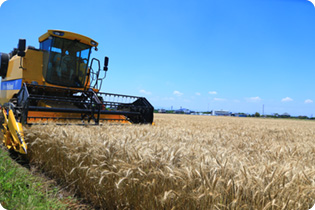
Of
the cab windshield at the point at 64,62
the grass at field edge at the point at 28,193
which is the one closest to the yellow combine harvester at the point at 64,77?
the cab windshield at the point at 64,62

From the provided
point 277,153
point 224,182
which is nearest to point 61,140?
point 224,182

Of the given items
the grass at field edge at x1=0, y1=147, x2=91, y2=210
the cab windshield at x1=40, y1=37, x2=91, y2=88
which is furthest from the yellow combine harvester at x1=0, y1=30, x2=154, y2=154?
the grass at field edge at x1=0, y1=147, x2=91, y2=210

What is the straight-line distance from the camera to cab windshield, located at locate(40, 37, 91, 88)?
6.35m

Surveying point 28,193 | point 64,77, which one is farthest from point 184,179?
point 64,77

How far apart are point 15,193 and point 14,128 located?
5.52 ft

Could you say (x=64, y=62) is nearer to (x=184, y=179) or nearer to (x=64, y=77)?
(x=64, y=77)

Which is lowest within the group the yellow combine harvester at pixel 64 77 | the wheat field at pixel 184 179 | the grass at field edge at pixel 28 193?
the grass at field edge at pixel 28 193

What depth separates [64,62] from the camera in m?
6.59

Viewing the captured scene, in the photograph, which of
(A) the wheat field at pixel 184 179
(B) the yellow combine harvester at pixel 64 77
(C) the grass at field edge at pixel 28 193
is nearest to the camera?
(A) the wheat field at pixel 184 179

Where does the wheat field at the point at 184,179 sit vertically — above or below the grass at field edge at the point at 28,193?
above

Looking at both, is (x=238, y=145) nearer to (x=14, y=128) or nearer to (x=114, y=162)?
(x=114, y=162)

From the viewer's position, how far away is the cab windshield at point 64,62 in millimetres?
6352

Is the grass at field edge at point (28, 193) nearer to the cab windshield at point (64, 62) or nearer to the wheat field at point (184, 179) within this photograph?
the wheat field at point (184, 179)

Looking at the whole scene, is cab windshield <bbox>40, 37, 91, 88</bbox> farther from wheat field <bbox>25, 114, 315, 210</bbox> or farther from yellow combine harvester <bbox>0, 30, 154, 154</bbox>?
wheat field <bbox>25, 114, 315, 210</bbox>
